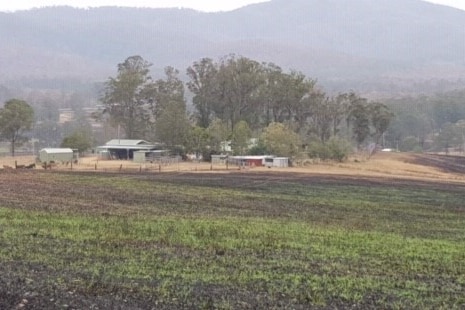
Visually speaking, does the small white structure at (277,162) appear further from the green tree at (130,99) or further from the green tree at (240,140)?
the green tree at (130,99)

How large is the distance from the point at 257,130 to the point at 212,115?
820 centimetres

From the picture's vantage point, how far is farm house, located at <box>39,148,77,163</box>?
78.8m

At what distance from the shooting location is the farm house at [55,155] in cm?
7881

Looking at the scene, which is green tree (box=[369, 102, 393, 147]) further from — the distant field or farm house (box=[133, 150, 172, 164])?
the distant field

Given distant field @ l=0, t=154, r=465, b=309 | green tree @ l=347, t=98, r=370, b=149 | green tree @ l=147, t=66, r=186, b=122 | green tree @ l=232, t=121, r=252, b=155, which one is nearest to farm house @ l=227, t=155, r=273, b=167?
green tree @ l=232, t=121, r=252, b=155

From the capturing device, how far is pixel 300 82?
100 metres

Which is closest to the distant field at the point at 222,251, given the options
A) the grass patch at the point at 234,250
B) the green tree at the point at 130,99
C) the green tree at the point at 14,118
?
the grass patch at the point at 234,250

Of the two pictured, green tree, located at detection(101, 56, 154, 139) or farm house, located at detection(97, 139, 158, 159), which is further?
green tree, located at detection(101, 56, 154, 139)

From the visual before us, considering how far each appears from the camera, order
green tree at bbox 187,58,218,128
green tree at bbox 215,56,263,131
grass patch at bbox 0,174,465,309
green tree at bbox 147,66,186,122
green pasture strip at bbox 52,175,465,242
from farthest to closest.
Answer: green tree at bbox 187,58,218,128 < green tree at bbox 147,66,186,122 < green tree at bbox 215,56,263,131 < green pasture strip at bbox 52,175,465,242 < grass patch at bbox 0,174,465,309

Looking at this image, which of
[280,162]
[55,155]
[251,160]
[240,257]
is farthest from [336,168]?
[240,257]

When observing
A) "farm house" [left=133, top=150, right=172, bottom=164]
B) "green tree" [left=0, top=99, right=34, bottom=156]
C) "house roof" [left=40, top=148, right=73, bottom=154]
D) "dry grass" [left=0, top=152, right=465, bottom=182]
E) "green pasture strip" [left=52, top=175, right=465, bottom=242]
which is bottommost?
"green pasture strip" [left=52, top=175, right=465, bottom=242]

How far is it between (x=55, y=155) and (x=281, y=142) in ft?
94.0

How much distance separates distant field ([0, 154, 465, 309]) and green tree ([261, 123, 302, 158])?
3944 cm

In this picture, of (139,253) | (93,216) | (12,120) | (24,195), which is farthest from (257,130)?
(139,253)
